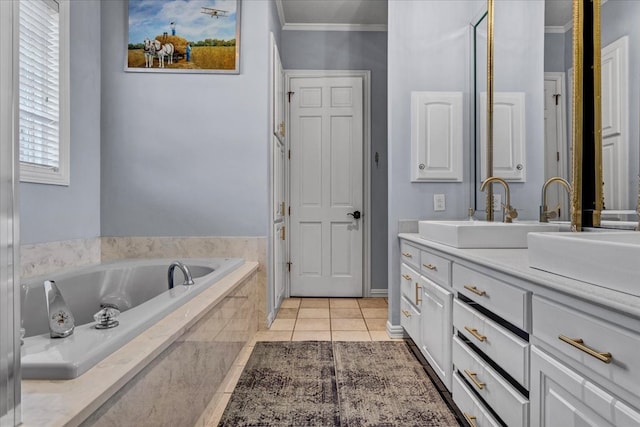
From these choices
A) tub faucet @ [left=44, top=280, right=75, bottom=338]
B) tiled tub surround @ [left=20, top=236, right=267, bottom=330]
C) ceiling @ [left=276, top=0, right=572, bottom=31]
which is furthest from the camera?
ceiling @ [left=276, top=0, right=572, bottom=31]

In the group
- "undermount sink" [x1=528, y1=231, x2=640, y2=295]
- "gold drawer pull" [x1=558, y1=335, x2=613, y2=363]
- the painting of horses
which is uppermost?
the painting of horses

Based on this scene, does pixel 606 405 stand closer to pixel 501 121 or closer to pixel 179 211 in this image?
pixel 501 121

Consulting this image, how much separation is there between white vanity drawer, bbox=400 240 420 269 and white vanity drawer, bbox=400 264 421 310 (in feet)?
0.14

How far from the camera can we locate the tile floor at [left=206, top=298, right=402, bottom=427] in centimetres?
286

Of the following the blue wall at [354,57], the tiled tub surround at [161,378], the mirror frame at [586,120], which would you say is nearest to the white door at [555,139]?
the mirror frame at [586,120]

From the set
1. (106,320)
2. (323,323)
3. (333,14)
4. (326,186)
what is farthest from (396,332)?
(333,14)

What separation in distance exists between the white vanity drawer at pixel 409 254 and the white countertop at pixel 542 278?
529 mm

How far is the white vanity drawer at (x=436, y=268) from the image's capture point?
6.18ft

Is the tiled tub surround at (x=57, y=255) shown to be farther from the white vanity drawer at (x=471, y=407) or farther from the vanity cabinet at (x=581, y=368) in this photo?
the vanity cabinet at (x=581, y=368)

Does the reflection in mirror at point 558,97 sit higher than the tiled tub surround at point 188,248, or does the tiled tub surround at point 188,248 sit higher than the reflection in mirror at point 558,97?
the reflection in mirror at point 558,97

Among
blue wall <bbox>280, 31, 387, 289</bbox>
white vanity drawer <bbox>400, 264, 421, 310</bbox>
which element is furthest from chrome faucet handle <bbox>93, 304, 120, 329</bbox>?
blue wall <bbox>280, 31, 387, 289</bbox>

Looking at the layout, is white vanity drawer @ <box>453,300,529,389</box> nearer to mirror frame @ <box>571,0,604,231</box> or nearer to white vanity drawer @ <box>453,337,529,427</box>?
white vanity drawer @ <box>453,337,529,427</box>

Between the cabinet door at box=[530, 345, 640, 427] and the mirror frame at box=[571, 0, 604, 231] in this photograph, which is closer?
the cabinet door at box=[530, 345, 640, 427]

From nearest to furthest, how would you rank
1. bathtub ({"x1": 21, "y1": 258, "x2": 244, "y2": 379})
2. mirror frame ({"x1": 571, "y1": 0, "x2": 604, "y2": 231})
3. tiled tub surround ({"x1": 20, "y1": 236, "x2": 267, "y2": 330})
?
bathtub ({"x1": 21, "y1": 258, "x2": 244, "y2": 379})
mirror frame ({"x1": 571, "y1": 0, "x2": 604, "y2": 231})
tiled tub surround ({"x1": 20, "y1": 236, "x2": 267, "y2": 330})
